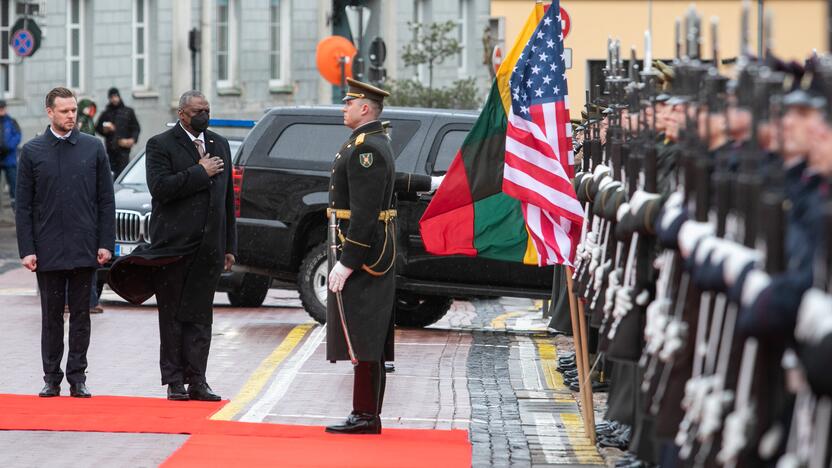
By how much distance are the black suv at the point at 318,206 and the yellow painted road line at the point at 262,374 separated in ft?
1.54

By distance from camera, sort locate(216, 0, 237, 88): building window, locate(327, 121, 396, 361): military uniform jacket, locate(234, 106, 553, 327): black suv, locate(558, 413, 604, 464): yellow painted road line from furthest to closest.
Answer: locate(216, 0, 237, 88): building window → locate(234, 106, 553, 327): black suv → locate(327, 121, 396, 361): military uniform jacket → locate(558, 413, 604, 464): yellow painted road line

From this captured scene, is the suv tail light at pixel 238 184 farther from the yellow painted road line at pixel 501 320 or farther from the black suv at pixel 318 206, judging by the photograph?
the yellow painted road line at pixel 501 320

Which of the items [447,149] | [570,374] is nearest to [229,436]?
[570,374]

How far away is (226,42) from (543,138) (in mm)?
31239

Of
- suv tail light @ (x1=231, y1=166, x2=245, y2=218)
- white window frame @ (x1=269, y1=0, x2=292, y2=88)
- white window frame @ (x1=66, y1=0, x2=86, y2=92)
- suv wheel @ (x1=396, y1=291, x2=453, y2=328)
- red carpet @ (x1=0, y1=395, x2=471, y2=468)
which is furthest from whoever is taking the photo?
white window frame @ (x1=269, y1=0, x2=292, y2=88)

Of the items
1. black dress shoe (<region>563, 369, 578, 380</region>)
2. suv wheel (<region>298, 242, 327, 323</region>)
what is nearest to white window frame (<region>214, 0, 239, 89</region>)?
suv wheel (<region>298, 242, 327, 323</region>)

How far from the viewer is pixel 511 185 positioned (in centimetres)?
1043

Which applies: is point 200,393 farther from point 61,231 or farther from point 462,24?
point 462,24

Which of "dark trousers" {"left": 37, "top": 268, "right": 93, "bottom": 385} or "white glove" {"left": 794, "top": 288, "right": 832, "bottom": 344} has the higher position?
"white glove" {"left": 794, "top": 288, "right": 832, "bottom": 344}

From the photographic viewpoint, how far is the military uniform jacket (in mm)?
9625

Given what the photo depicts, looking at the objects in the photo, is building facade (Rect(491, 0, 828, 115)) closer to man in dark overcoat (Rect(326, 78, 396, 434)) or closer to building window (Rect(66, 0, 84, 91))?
man in dark overcoat (Rect(326, 78, 396, 434))

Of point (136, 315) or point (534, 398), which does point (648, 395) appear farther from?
point (136, 315)

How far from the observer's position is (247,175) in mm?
15742

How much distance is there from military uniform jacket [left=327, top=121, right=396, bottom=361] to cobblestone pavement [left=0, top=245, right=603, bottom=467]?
0.73m
